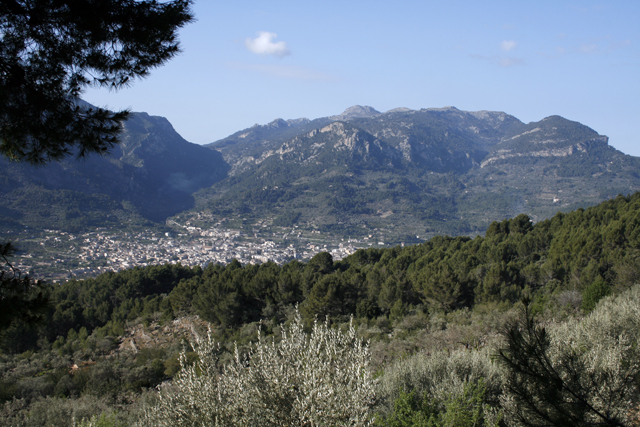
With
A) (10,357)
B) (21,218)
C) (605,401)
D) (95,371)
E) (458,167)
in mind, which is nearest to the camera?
(605,401)

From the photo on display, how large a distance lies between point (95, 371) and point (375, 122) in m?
171

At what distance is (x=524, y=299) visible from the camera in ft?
9.23

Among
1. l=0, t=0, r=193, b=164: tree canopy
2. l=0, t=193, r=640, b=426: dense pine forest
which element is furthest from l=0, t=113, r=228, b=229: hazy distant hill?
l=0, t=0, r=193, b=164: tree canopy

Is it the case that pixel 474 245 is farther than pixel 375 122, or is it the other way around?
pixel 375 122

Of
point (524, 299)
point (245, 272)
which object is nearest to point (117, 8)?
point (524, 299)

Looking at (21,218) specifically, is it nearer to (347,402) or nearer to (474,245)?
(474,245)

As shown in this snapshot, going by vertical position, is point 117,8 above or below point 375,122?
below

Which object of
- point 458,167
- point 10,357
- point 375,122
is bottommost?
point 10,357

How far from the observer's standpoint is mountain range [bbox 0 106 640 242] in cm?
8888

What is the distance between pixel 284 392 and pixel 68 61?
13.4ft

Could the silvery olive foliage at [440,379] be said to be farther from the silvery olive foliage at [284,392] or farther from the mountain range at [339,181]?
the mountain range at [339,181]

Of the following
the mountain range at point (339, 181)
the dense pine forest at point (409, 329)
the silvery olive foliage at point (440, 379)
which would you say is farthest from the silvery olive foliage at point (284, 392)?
the mountain range at point (339, 181)

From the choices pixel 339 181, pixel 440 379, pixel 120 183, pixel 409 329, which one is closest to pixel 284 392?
pixel 440 379

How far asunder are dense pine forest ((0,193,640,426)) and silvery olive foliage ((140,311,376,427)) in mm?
87
